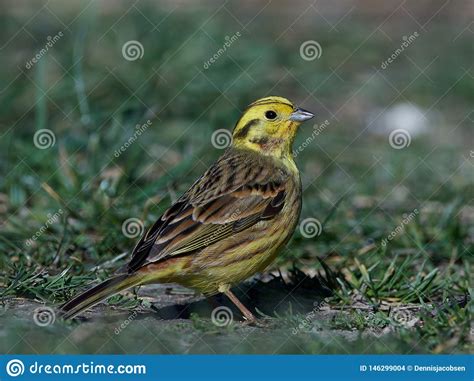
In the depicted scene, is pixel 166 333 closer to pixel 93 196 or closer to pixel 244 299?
pixel 244 299

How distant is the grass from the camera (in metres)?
6.18

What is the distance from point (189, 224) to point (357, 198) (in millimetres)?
2692

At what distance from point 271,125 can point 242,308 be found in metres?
1.28

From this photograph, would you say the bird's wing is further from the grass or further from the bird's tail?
the grass

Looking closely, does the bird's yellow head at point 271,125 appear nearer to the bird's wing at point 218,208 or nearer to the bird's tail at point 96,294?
the bird's wing at point 218,208

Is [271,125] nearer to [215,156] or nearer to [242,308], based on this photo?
[242,308]

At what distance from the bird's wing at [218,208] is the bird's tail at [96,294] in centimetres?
9

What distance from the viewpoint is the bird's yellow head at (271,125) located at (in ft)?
22.6

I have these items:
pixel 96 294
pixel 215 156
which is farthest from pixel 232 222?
pixel 215 156

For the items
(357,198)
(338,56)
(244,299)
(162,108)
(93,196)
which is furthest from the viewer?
(338,56)

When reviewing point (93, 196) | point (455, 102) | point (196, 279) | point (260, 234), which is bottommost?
point (93, 196)

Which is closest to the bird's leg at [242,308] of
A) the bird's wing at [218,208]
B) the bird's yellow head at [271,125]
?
the bird's wing at [218,208]

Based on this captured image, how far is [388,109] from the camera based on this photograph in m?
10.9

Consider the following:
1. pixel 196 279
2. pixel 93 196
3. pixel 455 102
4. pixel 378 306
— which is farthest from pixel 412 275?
pixel 455 102
